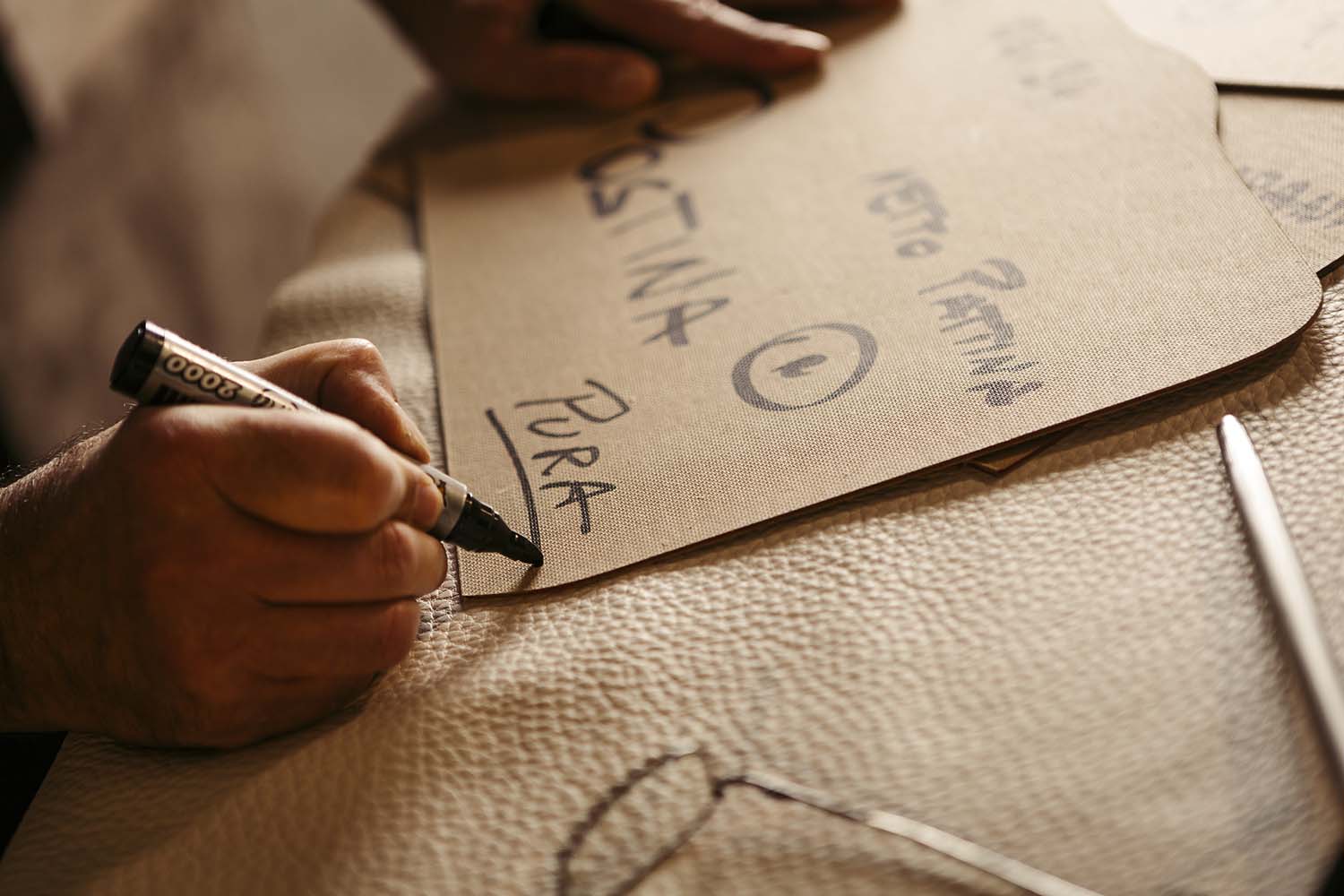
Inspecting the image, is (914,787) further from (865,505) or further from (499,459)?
(499,459)

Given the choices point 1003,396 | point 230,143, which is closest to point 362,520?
point 1003,396

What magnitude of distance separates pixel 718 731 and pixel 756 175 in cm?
33

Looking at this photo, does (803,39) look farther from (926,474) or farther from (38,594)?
(38,594)

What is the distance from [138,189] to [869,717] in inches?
56.1

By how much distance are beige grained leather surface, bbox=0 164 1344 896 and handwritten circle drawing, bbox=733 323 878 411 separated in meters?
0.06

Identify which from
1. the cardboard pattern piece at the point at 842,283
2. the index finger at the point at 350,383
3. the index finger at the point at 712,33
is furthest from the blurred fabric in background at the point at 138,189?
the index finger at the point at 350,383

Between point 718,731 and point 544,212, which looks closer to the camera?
point 718,731

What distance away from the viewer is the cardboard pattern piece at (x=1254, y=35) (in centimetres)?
49

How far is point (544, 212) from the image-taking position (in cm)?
59

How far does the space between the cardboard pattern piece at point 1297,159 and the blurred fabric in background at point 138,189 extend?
0.86 metres

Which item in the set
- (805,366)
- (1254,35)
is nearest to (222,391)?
(805,366)

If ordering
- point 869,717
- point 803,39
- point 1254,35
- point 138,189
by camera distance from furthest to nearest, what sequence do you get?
point 138,189, point 803,39, point 1254,35, point 869,717

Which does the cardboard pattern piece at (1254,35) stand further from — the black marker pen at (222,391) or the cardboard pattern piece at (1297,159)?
the black marker pen at (222,391)

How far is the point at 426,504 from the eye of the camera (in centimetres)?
36
